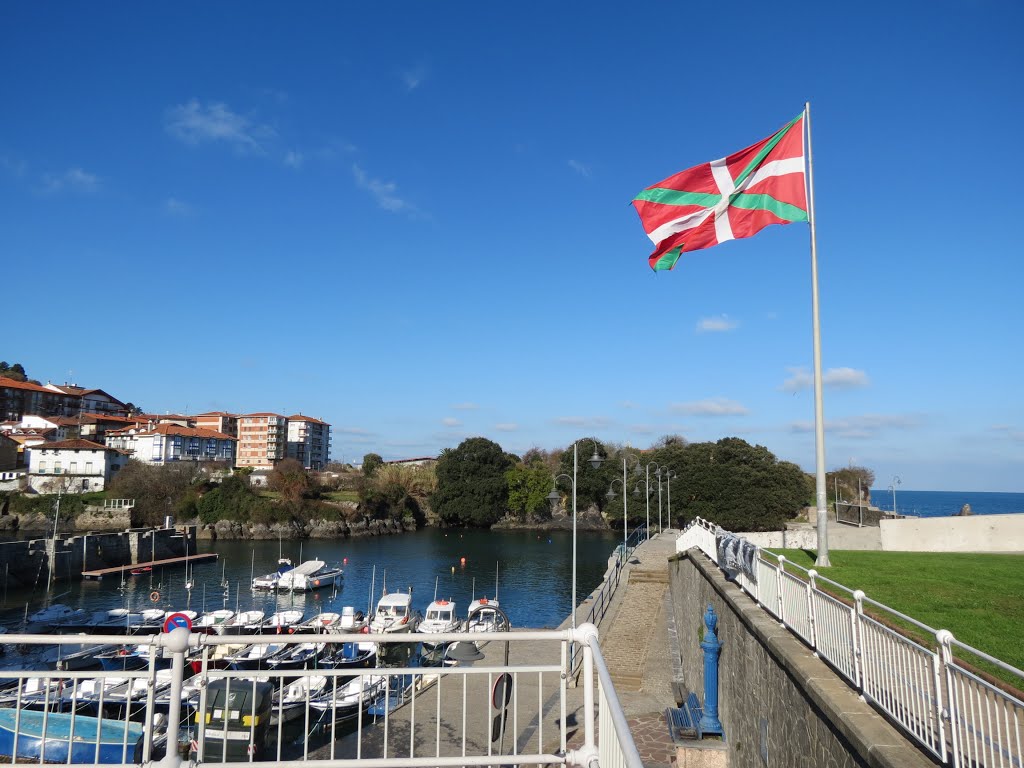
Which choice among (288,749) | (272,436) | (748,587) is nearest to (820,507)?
(748,587)

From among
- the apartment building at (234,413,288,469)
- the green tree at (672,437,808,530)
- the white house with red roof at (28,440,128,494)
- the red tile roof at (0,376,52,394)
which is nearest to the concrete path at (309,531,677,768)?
the green tree at (672,437,808,530)

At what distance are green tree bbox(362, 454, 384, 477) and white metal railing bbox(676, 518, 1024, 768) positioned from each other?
9731 cm

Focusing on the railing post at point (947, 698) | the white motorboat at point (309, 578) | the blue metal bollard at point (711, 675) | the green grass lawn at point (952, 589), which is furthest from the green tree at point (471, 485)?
the railing post at point (947, 698)

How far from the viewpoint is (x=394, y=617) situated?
33.1m

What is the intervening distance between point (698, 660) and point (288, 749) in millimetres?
12254

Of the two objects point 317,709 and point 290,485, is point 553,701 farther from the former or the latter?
point 290,485

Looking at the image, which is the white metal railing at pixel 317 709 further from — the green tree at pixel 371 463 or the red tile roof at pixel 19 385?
the red tile roof at pixel 19 385

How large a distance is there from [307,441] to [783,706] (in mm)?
131895

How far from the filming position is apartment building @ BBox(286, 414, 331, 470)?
425 ft

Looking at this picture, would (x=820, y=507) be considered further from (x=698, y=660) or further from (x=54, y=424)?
(x=54, y=424)

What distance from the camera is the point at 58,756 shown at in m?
14.7

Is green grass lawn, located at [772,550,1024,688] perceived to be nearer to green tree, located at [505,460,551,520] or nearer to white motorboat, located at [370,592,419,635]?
white motorboat, located at [370,592,419,635]

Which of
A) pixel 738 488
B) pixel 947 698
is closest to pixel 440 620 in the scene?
pixel 947 698

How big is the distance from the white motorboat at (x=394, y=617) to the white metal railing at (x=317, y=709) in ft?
4.29
